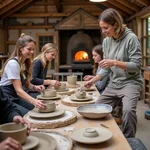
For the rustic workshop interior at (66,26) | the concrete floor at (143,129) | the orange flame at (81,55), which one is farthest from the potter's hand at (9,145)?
the orange flame at (81,55)

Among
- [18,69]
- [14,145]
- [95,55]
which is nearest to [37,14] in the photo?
[95,55]

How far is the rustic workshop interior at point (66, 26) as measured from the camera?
713cm

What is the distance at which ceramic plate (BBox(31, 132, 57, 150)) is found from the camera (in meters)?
1.10

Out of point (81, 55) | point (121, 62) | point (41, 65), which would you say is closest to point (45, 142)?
point (121, 62)

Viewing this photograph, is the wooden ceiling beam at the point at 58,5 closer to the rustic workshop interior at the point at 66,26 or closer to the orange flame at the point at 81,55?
the rustic workshop interior at the point at 66,26

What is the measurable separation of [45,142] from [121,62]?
1200 millimetres

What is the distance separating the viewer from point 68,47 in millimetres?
7852

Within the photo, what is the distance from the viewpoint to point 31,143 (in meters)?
1.12

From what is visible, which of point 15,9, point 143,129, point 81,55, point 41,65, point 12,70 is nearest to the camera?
point 12,70

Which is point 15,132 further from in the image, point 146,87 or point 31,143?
point 146,87

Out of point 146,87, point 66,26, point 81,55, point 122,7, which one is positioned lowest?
point 146,87

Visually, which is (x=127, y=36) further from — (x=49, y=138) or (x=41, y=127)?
(x=49, y=138)

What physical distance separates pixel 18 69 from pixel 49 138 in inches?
51.5

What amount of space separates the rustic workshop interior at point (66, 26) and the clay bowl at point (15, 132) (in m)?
5.81
